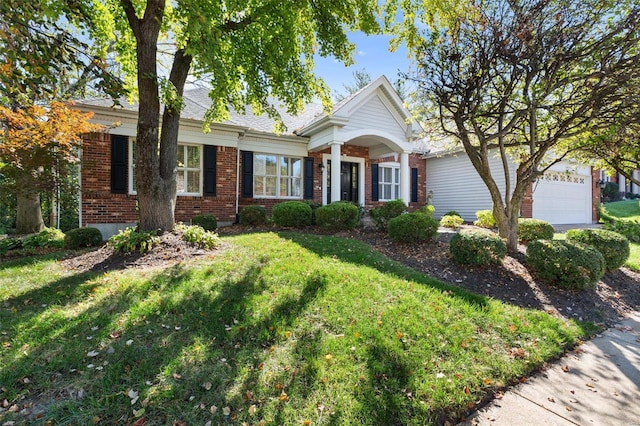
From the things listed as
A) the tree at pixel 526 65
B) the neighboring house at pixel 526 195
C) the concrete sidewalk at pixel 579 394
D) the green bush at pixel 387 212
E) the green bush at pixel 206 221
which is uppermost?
the tree at pixel 526 65

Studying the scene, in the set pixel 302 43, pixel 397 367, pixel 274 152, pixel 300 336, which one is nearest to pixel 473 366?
pixel 397 367

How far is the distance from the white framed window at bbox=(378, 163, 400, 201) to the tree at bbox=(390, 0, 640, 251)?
8.16 metres

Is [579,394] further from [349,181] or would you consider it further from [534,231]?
[349,181]

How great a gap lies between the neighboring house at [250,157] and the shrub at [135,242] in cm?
389

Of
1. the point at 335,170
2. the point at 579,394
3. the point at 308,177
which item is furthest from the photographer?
the point at 308,177

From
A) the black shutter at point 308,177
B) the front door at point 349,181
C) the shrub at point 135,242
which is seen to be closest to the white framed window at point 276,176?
the black shutter at point 308,177

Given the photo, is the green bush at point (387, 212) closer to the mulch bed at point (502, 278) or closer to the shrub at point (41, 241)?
the mulch bed at point (502, 278)

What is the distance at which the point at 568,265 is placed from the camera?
4934 mm

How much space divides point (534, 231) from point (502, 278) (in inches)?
115

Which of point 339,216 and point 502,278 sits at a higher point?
point 339,216

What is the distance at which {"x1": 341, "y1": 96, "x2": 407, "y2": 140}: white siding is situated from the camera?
1081 cm

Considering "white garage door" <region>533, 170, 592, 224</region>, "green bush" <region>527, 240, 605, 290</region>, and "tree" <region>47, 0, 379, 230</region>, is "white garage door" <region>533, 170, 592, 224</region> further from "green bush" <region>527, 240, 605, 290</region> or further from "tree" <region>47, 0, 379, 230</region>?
"tree" <region>47, 0, 379, 230</region>

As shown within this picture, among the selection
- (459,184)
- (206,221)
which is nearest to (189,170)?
(206,221)

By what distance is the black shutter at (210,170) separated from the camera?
10.3m
